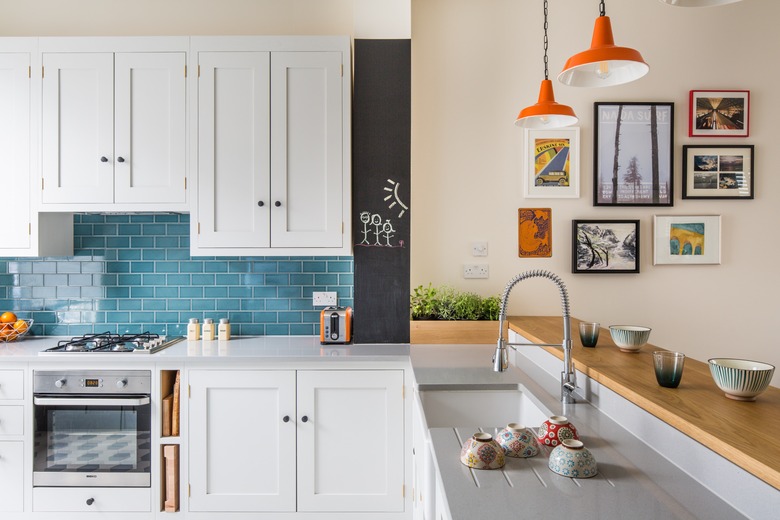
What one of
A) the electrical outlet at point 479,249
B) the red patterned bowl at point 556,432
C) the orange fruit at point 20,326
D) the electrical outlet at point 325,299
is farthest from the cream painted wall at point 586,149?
the orange fruit at point 20,326

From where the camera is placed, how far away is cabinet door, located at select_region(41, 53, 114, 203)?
2.72 m

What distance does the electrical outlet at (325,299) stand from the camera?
306 cm

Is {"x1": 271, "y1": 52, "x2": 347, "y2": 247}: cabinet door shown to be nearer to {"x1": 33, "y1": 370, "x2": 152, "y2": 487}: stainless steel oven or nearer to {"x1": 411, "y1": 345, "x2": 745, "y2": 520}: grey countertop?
{"x1": 33, "y1": 370, "x2": 152, "y2": 487}: stainless steel oven

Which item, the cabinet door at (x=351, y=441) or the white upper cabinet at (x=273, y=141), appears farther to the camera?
the white upper cabinet at (x=273, y=141)

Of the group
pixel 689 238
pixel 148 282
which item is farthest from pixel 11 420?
pixel 689 238

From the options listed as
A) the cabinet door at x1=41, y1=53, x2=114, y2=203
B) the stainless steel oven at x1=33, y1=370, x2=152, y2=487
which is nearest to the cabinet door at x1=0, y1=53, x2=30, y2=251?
the cabinet door at x1=41, y1=53, x2=114, y2=203

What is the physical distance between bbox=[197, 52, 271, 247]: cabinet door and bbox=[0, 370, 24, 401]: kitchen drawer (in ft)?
3.41

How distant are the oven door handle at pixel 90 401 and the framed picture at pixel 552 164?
2.34 metres

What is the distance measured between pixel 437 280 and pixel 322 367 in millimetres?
930

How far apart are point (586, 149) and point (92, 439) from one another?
3.04 m

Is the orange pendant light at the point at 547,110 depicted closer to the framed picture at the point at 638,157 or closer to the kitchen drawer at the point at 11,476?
the framed picture at the point at 638,157

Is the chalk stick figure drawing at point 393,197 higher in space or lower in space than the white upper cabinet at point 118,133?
lower

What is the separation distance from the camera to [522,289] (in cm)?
314

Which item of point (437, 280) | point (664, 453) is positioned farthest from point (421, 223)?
point (664, 453)
